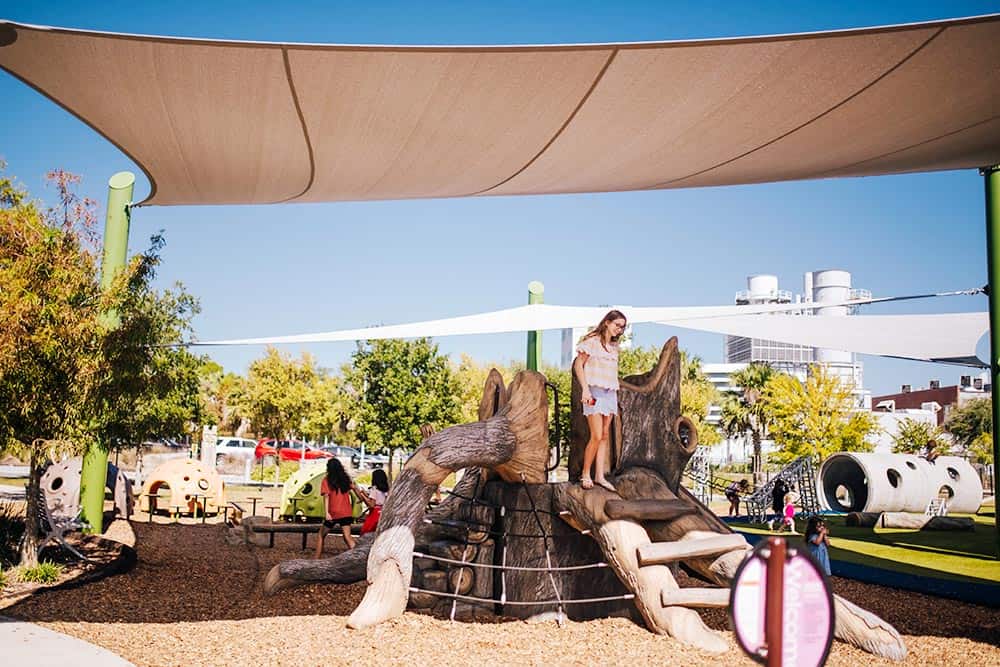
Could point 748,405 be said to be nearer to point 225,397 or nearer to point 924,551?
point 225,397

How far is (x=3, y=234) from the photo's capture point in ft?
22.2

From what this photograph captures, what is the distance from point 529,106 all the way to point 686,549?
282 centimetres

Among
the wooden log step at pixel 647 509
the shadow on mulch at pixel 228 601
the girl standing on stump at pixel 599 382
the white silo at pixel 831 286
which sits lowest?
the shadow on mulch at pixel 228 601

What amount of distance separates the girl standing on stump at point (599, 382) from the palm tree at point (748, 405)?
1126 inches

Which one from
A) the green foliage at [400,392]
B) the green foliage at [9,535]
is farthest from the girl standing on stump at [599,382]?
the green foliage at [400,392]

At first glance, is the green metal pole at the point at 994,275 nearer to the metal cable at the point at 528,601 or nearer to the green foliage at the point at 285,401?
the metal cable at the point at 528,601

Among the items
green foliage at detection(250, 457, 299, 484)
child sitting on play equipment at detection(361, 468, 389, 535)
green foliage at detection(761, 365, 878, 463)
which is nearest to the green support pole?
child sitting on play equipment at detection(361, 468, 389, 535)

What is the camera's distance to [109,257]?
8680mm

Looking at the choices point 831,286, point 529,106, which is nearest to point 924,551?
point 529,106

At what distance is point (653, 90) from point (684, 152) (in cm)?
115

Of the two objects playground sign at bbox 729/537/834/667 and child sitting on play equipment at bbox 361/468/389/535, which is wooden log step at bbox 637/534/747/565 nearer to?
child sitting on play equipment at bbox 361/468/389/535

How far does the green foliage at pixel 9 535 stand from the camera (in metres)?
7.52

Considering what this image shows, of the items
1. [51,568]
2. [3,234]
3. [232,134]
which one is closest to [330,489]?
[51,568]

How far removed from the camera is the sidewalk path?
447 cm
